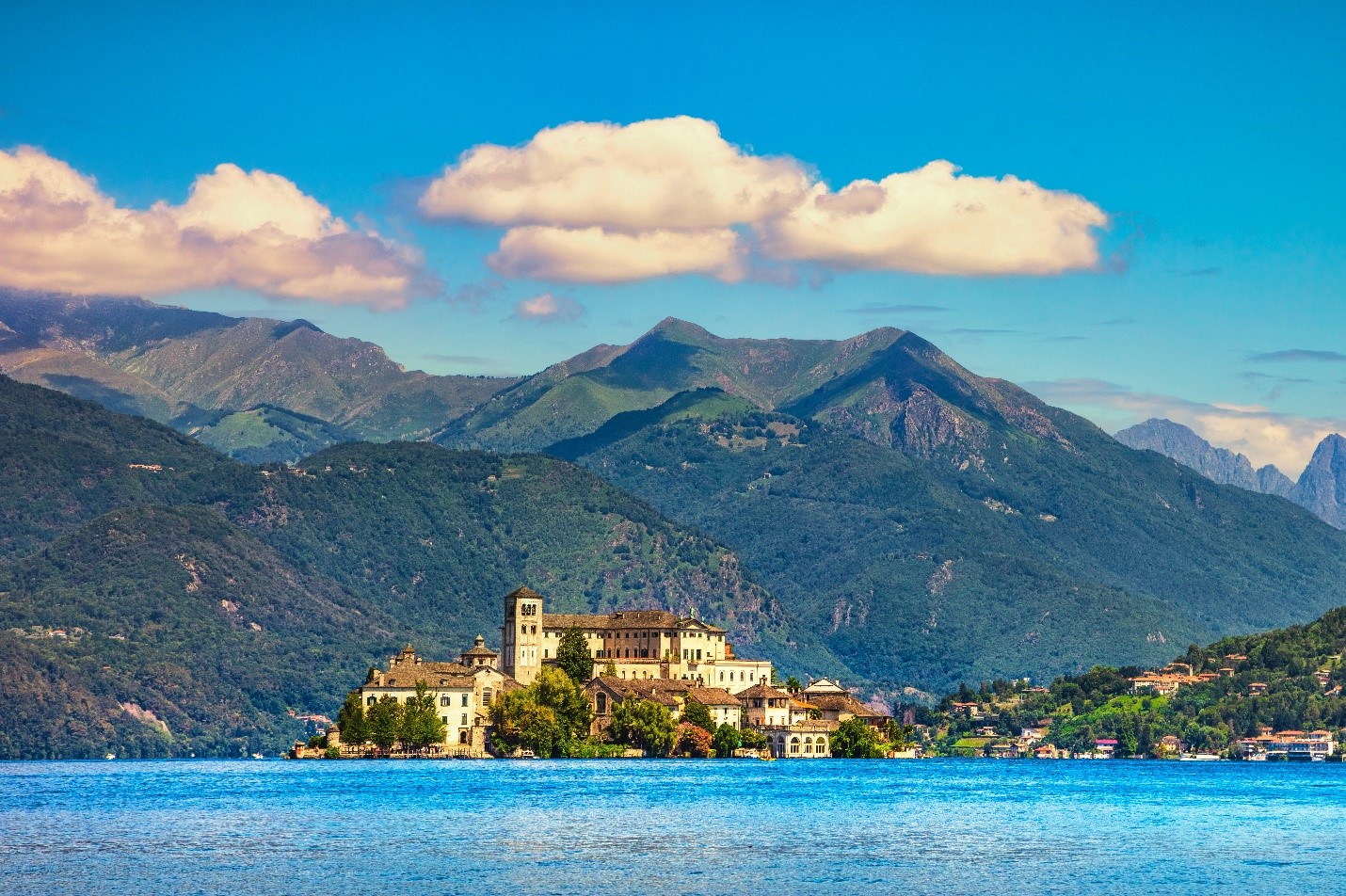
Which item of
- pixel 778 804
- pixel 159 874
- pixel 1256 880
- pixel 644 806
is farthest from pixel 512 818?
pixel 1256 880

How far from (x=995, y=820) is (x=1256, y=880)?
3692 cm

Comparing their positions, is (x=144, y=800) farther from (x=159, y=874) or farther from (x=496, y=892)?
(x=496, y=892)

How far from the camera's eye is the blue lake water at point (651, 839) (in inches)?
3989

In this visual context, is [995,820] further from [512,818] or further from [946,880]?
[946,880]

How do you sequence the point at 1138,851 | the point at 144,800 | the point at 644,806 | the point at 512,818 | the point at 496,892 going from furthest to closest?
the point at 144,800
the point at 644,806
the point at 512,818
the point at 1138,851
the point at 496,892

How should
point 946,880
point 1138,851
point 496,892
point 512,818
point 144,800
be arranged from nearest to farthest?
point 496,892, point 946,880, point 1138,851, point 512,818, point 144,800

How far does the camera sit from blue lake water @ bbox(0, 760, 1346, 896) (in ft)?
332

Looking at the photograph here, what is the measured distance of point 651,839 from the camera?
122 meters

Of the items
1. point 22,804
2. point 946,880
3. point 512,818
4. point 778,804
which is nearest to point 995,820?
point 778,804

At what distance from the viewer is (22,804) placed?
154 meters

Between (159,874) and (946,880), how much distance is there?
1375 inches

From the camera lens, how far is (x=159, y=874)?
333 ft

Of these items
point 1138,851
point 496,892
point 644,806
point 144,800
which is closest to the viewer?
point 496,892

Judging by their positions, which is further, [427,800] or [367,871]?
[427,800]
